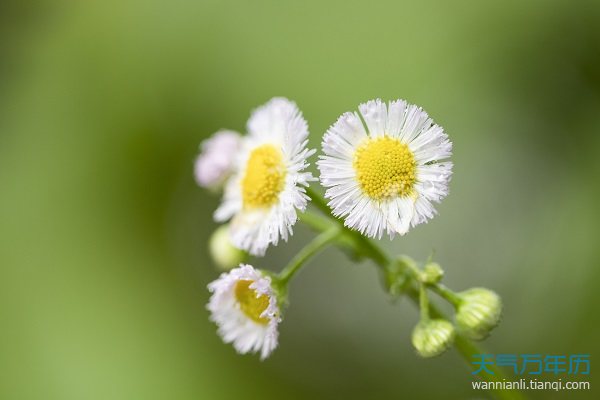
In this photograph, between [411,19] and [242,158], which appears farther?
[411,19]

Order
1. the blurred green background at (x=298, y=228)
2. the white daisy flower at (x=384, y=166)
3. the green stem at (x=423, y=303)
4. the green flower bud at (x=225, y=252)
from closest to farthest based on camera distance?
the white daisy flower at (x=384, y=166)
the green stem at (x=423, y=303)
the green flower bud at (x=225, y=252)
the blurred green background at (x=298, y=228)

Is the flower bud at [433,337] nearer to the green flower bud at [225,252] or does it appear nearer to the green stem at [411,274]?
the green stem at [411,274]

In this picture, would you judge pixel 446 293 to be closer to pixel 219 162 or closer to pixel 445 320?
pixel 445 320

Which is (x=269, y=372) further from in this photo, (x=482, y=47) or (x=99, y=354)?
(x=482, y=47)

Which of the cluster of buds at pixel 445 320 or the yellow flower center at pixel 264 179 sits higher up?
the yellow flower center at pixel 264 179

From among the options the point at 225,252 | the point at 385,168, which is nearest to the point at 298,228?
the point at 225,252

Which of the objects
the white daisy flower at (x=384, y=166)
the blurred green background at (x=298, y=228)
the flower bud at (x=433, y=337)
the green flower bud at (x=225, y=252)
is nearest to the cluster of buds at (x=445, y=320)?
the flower bud at (x=433, y=337)

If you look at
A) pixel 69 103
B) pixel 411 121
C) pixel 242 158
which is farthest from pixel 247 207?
pixel 69 103
